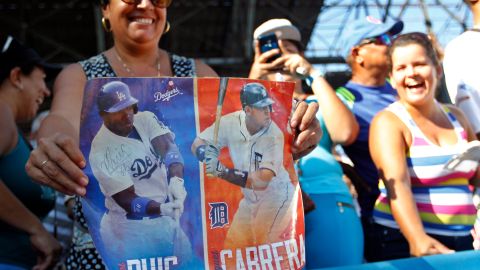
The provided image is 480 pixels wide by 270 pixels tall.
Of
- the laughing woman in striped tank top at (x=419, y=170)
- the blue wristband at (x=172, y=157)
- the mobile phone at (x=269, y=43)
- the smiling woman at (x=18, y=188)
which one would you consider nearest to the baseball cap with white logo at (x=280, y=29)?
the mobile phone at (x=269, y=43)

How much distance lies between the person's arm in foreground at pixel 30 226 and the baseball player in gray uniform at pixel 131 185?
2.10 ft

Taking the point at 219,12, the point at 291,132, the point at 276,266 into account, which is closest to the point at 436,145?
the point at 291,132

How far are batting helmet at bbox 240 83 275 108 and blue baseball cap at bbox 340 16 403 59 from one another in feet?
3.97

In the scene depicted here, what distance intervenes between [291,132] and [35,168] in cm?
46

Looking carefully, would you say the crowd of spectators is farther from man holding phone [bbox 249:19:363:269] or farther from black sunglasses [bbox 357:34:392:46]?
black sunglasses [bbox 357:34:392:46]

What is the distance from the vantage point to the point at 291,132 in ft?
3.43

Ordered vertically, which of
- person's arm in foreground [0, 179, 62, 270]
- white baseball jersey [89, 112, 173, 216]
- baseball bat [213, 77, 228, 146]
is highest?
baseball bat [213, 77, 228, 146]

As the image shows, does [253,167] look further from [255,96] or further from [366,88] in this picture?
[366,88]

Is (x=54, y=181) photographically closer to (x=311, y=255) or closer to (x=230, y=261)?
(x=230, y=261)

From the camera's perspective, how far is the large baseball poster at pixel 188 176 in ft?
3.08

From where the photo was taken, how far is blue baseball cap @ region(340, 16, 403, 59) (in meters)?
2.11

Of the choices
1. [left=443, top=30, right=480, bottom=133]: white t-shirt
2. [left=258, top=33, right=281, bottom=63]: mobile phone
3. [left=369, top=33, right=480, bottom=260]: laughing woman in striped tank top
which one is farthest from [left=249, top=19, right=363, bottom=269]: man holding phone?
[left=443, top=30, right=480, bottom=133]: white t-shirt

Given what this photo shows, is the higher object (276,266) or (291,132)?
(291,132)

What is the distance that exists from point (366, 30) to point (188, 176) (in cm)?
137
